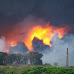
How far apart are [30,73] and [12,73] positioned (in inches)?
399

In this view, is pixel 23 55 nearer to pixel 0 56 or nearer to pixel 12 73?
pixel 0 56

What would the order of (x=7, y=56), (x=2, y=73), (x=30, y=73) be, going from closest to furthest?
(x=30, y=73) → (x=2, y=73) → (x=7, y=56)

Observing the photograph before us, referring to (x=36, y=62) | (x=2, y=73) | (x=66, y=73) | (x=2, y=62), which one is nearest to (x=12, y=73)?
(x=2, y=73)

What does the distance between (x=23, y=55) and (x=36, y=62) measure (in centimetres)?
1427

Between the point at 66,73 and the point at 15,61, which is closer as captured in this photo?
the point at 66,73

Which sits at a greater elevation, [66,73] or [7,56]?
[7,56]

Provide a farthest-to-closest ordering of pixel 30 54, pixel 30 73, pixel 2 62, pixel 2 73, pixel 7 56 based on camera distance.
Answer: pixel 30 54 < pixel 7 56 < pixel 2 62 < pixel 2 73 < pixel 30 73

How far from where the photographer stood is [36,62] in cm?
13100

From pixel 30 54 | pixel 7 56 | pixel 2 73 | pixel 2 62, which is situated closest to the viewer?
pixel 2 73

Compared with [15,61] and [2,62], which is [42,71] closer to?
[2,62]

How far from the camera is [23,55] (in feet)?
460

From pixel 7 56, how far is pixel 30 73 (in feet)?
167

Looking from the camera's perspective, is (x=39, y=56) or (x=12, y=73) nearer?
(x=12, y=73)

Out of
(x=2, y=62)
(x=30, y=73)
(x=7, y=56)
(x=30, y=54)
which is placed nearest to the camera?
(x=30, y=73)
